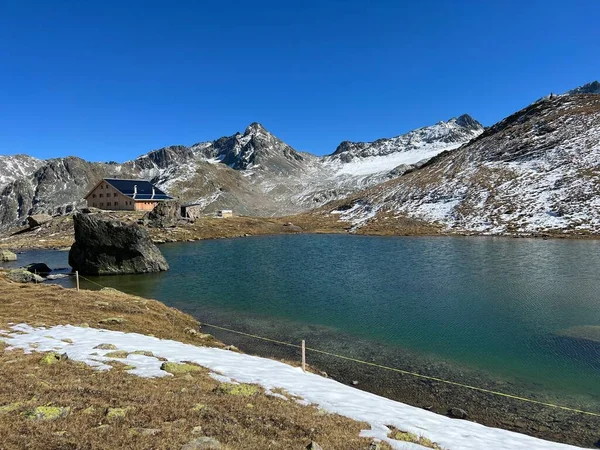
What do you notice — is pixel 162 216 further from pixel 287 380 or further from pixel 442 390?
pixel 442 390

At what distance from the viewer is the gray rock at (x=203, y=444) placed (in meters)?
8.61

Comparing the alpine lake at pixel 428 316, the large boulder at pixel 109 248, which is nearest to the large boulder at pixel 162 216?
the alpine lake at pixel 428 316

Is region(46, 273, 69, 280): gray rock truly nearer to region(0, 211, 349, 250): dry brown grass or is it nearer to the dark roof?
region(0, 211, 349, 250): dry brown grass

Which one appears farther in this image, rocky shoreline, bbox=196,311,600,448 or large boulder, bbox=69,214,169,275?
large boulder, bbox=69,214,169,275

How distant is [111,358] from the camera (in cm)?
1631

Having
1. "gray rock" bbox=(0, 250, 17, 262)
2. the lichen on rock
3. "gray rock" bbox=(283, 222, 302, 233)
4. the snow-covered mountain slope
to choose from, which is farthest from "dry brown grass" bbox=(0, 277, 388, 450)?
"gray rock" bbox=(283, 222, 302, 233)

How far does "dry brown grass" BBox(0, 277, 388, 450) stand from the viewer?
8.64m

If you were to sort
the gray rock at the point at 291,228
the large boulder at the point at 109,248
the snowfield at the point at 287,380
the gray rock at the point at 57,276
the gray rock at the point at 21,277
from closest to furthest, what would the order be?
the snowfield at the point at 287,380, the gray rock at the point at 21,277, the gray rock at the point at 57,276, the large boulder at the point at 109,248, the gray rock at the point at 291,228

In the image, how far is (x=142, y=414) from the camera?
1027cm

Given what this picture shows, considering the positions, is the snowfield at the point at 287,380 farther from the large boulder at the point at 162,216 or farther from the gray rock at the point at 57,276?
the large boulder at the point at 162,216

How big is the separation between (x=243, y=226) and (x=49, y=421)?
122 metres

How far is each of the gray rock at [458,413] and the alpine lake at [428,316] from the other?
64cm

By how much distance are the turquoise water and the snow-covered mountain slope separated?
108 feet

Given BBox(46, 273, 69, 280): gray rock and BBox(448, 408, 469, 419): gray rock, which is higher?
BBox(46, 273, 69, 280): gray rock
